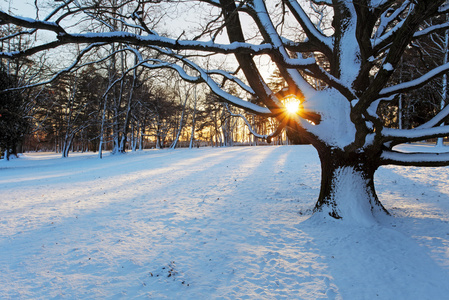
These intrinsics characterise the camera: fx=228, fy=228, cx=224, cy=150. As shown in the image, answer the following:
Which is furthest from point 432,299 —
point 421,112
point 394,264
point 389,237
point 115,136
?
point 421,112

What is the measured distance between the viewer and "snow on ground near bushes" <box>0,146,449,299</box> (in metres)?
2.56

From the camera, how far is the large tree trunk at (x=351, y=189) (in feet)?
14.1

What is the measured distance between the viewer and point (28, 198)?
22.0 ft

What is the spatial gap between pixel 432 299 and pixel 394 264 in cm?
62

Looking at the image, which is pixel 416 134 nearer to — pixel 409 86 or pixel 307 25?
pixel 409 86

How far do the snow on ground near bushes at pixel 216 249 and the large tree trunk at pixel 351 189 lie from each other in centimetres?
26

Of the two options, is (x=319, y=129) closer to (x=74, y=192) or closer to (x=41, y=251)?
(x=41, y=251)

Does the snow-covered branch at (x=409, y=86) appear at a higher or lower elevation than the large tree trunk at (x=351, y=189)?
higher

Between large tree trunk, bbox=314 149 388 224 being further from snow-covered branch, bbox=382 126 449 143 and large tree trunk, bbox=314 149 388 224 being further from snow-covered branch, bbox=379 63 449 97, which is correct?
snow-covered branch, bbox=379 63 449 97

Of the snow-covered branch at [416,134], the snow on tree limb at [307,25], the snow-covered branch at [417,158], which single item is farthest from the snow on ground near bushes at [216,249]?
the snow on tree limb at [307,25]

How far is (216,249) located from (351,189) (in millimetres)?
2799

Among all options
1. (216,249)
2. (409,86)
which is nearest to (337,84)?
(409,86)

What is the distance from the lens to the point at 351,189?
4.35 m

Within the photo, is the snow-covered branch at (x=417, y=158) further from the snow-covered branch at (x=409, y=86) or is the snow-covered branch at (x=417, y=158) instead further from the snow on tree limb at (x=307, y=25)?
the snow on tree limb at (x=307, y=25)
